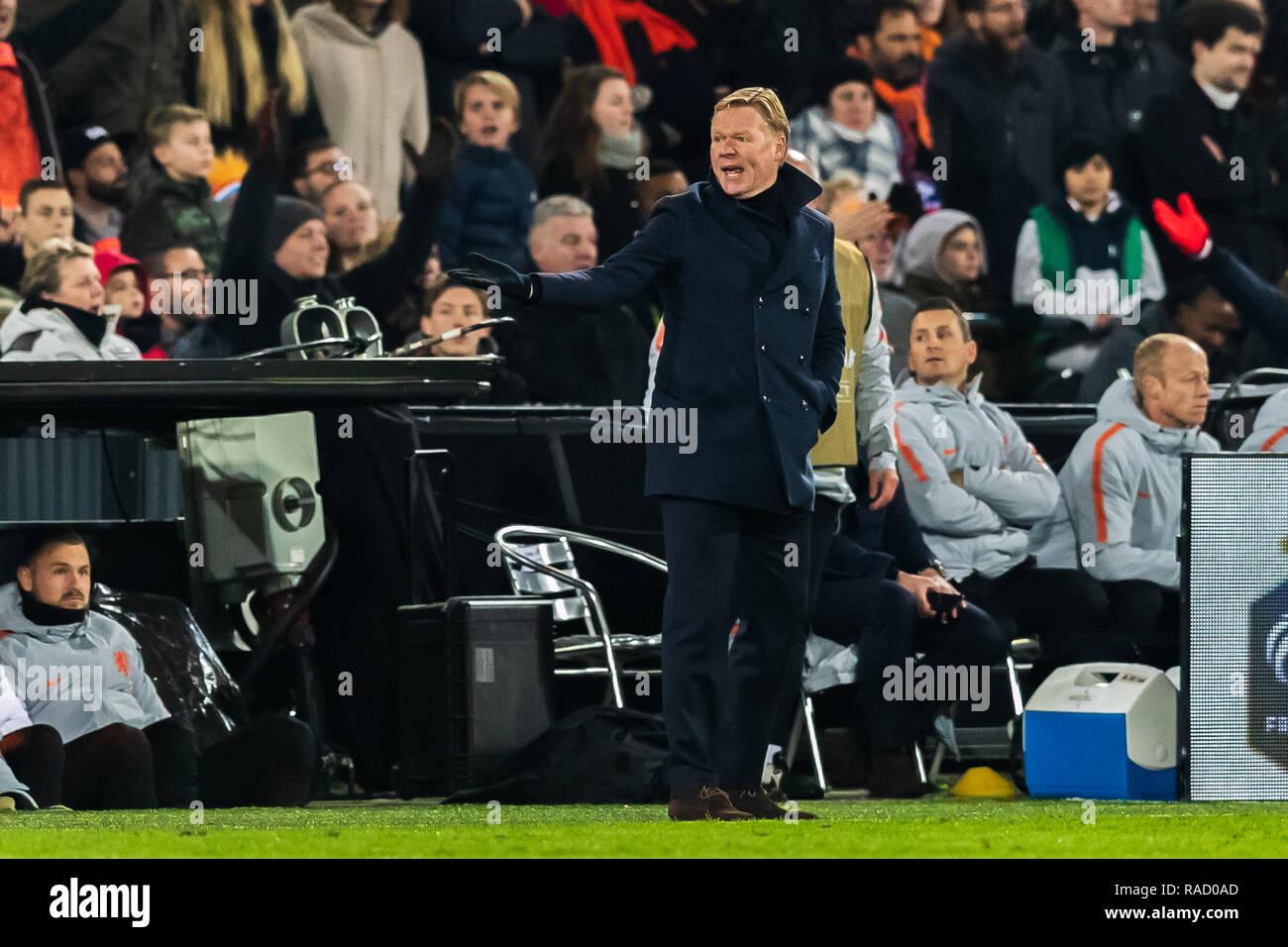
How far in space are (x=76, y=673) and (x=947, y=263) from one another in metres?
3.82

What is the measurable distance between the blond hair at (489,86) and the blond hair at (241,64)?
563 mm

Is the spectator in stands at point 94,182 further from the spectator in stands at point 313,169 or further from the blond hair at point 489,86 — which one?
the blond hair at point 489,86

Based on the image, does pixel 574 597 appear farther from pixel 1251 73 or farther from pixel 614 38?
pixel 1251 73

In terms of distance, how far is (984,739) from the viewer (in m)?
7.45

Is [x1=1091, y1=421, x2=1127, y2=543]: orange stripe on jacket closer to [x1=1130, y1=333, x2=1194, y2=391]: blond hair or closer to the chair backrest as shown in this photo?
[x1=1130, y1=333, x2=1194, y2=391]: blond hair

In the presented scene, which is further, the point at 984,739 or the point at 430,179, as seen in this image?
the point at 430,179

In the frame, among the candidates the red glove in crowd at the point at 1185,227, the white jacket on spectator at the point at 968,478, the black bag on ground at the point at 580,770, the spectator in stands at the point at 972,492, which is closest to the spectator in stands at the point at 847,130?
the red glove in crowd at the point at 1185,227

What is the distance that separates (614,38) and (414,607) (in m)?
3.00

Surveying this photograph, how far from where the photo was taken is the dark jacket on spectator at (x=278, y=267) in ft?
25.6

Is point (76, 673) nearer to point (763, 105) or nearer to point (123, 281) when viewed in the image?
point (123, 281)

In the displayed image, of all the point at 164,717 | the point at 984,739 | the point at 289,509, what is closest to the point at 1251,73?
the point at 984,739

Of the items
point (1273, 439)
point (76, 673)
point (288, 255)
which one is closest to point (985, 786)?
point (1273, 439)

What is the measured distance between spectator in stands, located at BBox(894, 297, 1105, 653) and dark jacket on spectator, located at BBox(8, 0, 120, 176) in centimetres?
320

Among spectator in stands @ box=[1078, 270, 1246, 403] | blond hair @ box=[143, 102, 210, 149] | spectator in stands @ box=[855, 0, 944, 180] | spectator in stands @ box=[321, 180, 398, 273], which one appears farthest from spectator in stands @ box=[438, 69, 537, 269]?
spectator in stands @ box=[1078, 270, 1246, 403]
